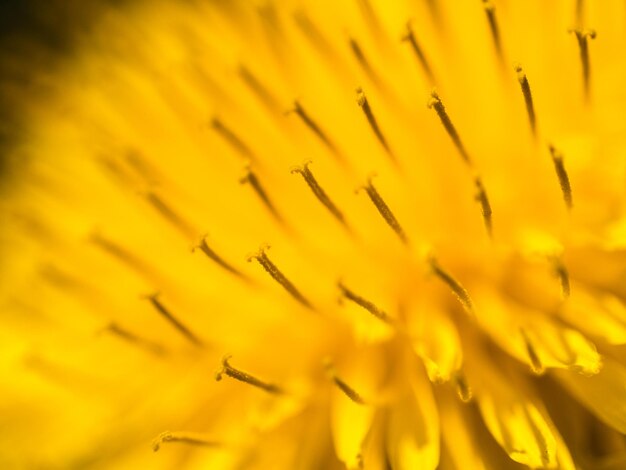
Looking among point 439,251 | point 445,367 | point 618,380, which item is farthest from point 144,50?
point 618,380

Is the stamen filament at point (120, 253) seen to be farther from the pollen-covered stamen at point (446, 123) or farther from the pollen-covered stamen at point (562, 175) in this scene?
the pollen-covered stamen at point (562, 175)

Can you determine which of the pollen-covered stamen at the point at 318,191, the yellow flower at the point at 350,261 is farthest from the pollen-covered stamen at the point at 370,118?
the pollen-covered stamen at the point at 318,191

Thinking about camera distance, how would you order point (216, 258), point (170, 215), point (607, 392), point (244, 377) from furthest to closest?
point (170, 215)
point (216, 258)
point (244, 377)
point (607, 392)

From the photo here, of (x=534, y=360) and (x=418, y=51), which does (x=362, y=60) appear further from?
(x=534, y=360)

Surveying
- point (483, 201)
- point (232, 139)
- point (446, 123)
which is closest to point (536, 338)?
point (483, 201)

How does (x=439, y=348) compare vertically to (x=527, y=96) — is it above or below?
below

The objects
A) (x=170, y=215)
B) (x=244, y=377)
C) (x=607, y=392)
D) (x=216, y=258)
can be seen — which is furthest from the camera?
(x=170, y=215)
